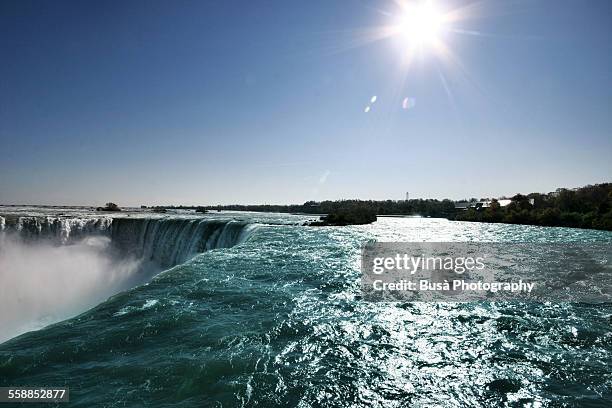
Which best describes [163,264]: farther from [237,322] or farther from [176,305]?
[237,322]

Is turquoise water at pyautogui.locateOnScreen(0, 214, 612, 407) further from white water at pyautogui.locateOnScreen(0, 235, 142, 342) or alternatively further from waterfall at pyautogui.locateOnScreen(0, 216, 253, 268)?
waterfall at pyautogui.locateOnScreen(0, 216, 253, 268)

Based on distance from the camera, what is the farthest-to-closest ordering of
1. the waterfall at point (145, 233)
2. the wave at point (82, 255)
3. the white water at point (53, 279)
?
the waterfall at point (145, 233) < the wave at point (82, 255) < the white water at point (53, 279)

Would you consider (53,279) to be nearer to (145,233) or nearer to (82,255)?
(82,255)

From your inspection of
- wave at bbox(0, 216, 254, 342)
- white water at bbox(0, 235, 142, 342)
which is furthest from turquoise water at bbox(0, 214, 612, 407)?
wave at bbox(0, 216, 254, 342)

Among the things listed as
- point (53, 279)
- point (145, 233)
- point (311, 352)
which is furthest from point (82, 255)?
point (311, 352)

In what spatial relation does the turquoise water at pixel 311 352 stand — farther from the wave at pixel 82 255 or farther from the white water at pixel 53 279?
the wave at pixel 82 255

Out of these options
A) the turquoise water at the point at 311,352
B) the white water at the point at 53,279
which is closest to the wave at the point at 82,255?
the white water at the point at 53,279

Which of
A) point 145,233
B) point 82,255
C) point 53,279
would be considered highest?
point 145,233
